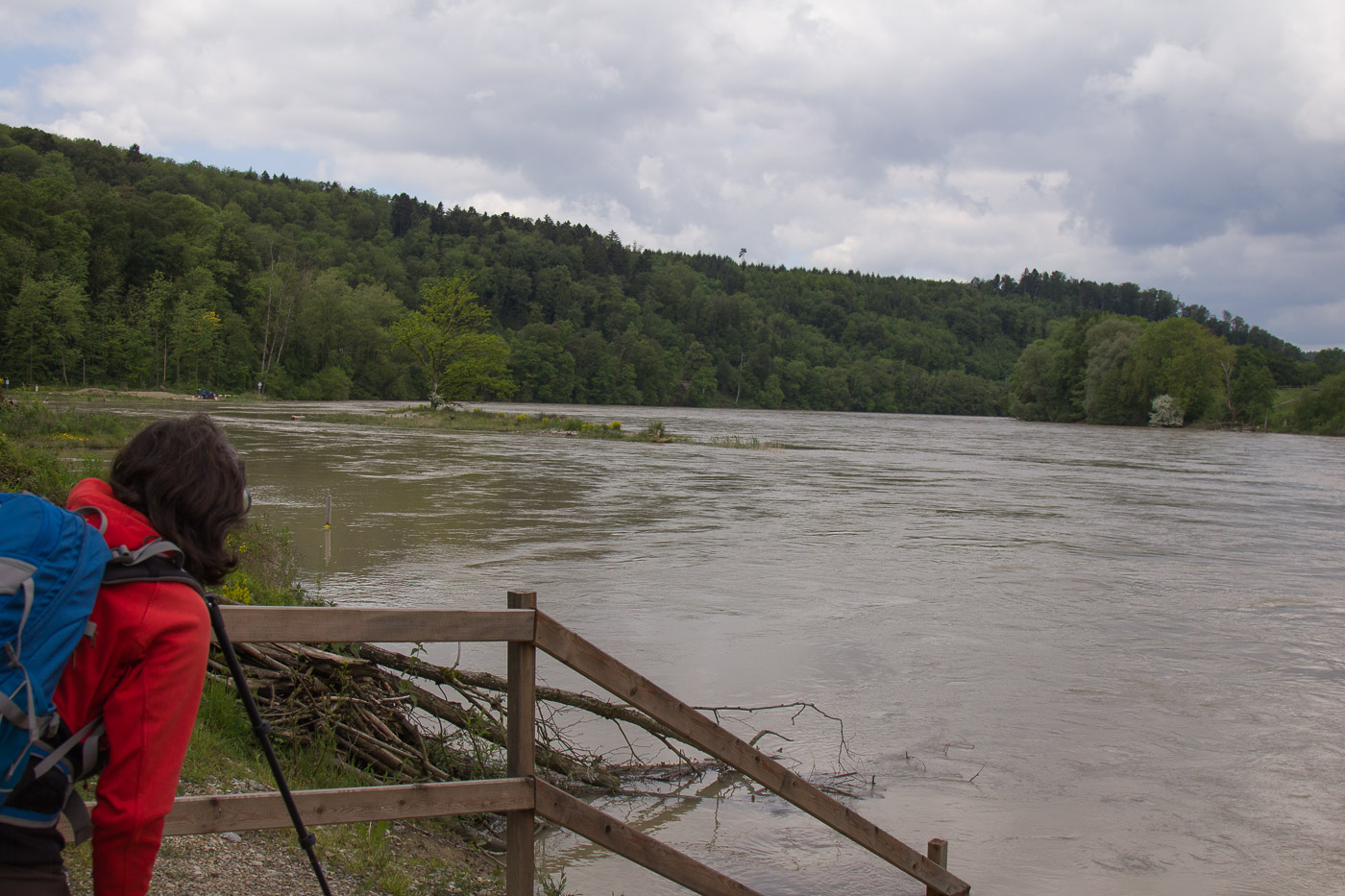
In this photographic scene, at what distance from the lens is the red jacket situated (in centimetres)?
196

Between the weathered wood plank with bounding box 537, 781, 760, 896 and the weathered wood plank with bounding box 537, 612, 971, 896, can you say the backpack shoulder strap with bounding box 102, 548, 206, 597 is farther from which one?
the weathered wood plank with bounding box 537, 781, 760, 896

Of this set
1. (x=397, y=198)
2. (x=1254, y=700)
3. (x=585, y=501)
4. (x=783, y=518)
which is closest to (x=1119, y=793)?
(x=1254, y=700)

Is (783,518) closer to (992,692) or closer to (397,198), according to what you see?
(992,692)

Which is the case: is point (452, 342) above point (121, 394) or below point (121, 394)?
above

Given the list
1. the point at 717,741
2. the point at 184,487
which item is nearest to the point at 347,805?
the point at 717,741

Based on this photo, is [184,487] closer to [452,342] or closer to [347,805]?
[347,805]

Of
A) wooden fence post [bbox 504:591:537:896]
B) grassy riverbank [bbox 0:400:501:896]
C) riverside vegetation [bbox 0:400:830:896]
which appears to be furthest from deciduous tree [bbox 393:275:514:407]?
wooden fence post [bbox 504:591:537:896]

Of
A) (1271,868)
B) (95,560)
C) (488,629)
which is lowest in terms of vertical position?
(1271,868)

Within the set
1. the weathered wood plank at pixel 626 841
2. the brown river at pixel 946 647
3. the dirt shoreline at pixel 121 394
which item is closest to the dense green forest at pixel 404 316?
the dirt shoreline at pixel 121 394

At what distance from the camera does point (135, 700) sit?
1.96 m

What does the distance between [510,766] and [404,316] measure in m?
104

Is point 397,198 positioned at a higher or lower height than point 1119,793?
higher

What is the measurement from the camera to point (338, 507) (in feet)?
63.8

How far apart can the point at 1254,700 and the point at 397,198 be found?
172 m
